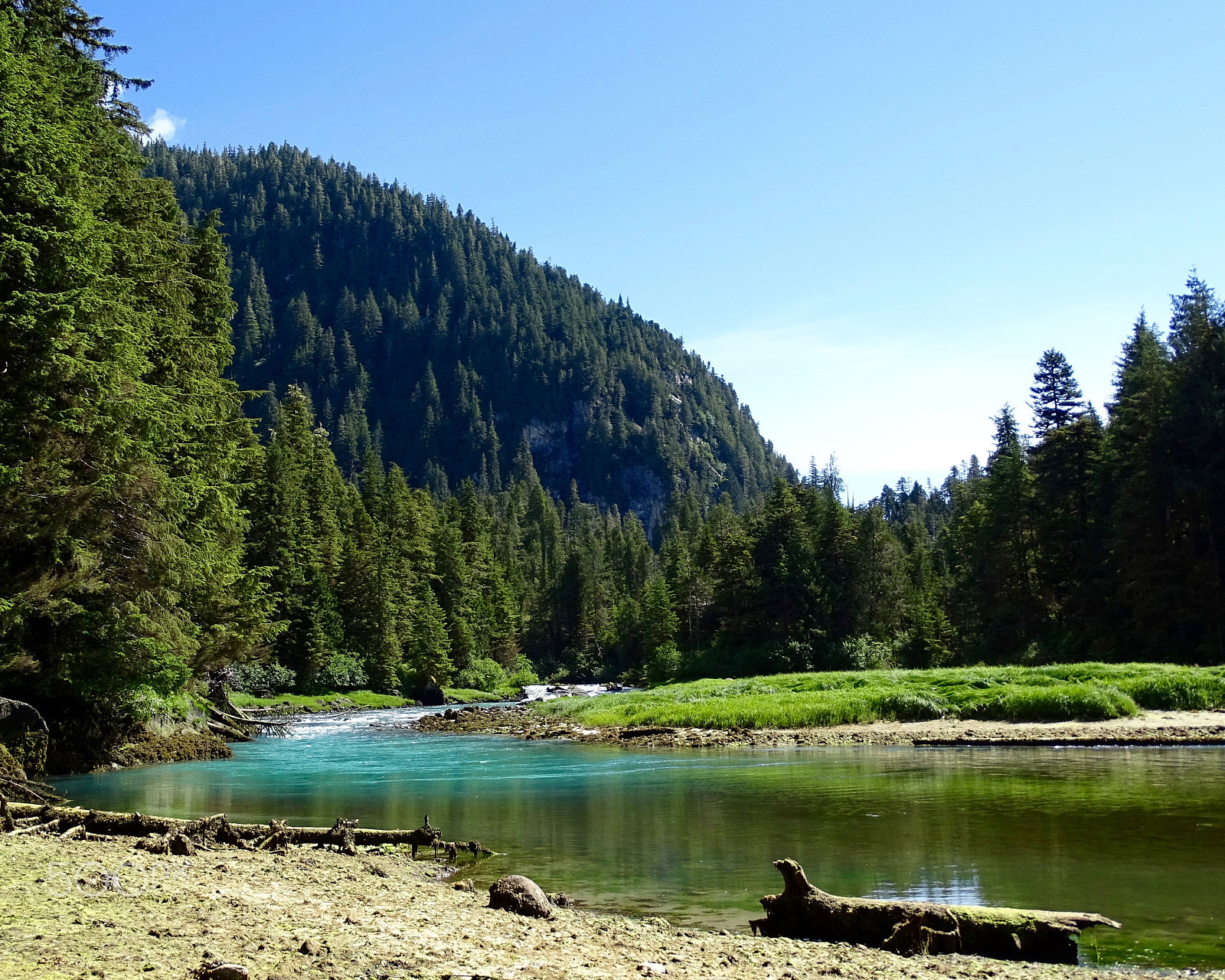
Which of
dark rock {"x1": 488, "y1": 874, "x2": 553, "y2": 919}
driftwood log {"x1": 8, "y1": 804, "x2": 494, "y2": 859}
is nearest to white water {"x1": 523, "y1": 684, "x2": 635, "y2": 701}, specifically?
driftwood log {"x1": 8, "y1": 804, "x2": 494, "y2": 859}

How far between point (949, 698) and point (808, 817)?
21831mm

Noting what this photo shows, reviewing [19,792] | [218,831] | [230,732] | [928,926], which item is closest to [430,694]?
[230,732]

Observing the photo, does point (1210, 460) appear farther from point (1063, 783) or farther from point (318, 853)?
point (318, 853)

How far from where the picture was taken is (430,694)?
6744 cm

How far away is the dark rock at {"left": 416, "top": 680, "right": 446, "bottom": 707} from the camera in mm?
67062

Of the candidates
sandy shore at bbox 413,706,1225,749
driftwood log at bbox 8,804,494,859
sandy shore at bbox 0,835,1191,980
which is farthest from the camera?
sandy shore at bbox 413,706,1225,749

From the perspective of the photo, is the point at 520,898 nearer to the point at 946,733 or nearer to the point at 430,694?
the point at 946,733

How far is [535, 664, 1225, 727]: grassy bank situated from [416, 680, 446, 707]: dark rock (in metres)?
25.8

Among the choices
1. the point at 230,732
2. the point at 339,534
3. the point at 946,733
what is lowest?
the point at 230,732

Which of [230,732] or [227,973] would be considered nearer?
[227,973]

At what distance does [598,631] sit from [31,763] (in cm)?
8925

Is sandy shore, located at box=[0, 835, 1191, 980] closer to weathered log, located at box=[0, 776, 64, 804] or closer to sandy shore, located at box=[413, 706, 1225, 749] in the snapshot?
weathered log, located at box=[0, 776, 64, 804]

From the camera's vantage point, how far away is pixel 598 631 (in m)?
108

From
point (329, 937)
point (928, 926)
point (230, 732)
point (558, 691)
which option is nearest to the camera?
point (329, 937)
